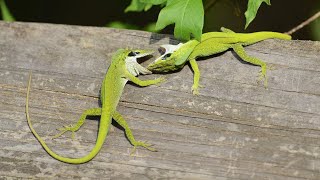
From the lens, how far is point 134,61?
385 centimetres

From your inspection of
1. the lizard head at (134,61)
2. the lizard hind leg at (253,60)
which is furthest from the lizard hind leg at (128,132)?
the lizard hind leg at (253,60)

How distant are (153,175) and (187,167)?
0.71ft

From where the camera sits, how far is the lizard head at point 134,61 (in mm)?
3789

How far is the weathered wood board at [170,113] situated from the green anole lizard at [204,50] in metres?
0.06

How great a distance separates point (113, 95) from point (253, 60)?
1.01m

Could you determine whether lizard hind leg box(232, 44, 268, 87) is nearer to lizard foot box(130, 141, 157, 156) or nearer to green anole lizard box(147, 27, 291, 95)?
green anole lizard box(147, 27, 291, 95)

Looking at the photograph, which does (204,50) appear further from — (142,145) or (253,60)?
(142,145)

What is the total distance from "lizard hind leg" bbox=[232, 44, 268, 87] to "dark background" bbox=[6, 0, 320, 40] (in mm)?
1027

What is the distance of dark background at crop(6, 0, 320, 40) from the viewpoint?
496cm

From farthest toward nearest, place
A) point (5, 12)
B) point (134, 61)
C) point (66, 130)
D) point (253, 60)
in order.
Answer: point (5, 12) → point (134, 61) → point (253, 60) → point (66, 130)

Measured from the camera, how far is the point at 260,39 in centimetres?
382

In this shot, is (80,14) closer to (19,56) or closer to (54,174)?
(19,56)

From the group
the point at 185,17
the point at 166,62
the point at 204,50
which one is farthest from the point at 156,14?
the point at 185,17

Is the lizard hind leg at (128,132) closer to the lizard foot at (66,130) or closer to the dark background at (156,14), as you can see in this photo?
the lizard foot at (66,130)
